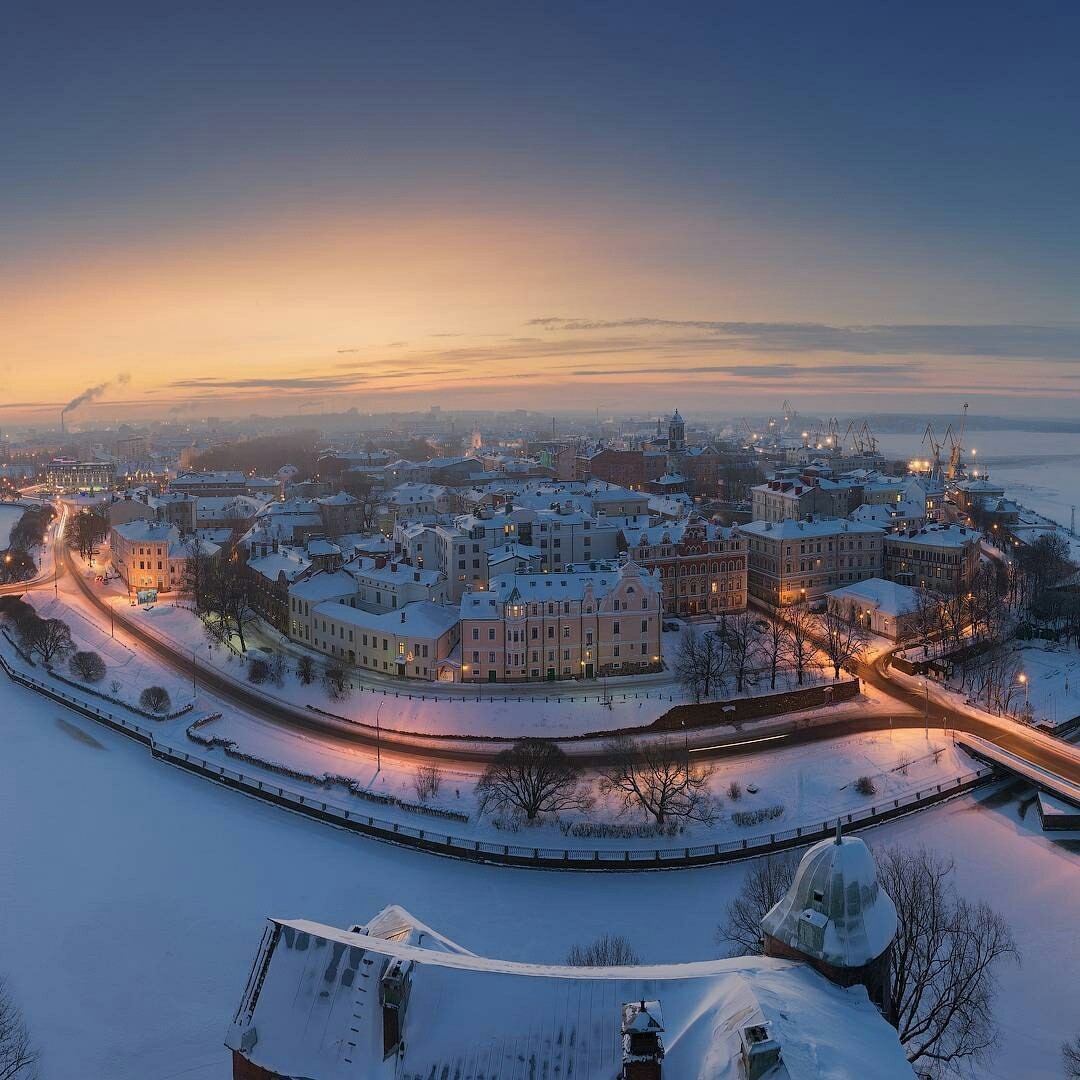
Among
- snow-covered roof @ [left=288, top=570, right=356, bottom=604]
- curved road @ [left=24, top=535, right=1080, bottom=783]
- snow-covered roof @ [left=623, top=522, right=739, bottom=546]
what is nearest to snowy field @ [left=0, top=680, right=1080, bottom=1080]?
curved road @ [left=24, top=535, right=1080, bottom=783]

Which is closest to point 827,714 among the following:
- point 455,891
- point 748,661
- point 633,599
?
point 748,661

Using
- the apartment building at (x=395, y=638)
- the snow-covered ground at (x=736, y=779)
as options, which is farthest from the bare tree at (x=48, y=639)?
the snow-covered ground at (x=736, y=779)

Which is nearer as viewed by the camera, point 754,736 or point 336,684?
point 754,736

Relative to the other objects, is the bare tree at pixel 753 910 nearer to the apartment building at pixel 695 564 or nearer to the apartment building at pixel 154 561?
the apartment building at pixel 695 564

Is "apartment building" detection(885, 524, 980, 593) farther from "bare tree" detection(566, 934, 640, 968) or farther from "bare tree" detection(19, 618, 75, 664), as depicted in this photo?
"bare tree" detection(19, 618, 75, 664)

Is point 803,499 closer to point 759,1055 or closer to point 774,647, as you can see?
point 774,647

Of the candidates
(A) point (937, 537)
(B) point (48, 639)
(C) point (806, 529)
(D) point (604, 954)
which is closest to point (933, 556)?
(A) point (937, 537)
